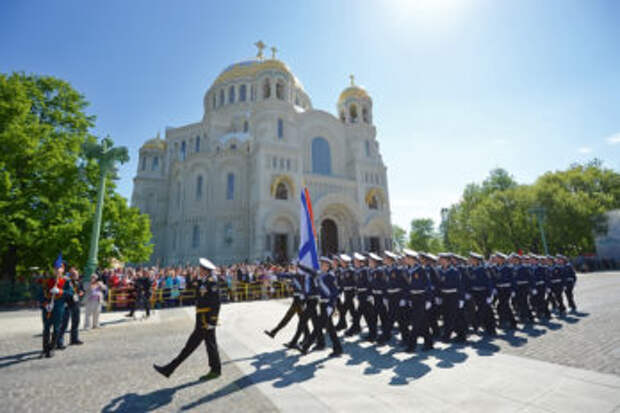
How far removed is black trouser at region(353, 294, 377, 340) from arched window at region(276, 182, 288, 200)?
2243 cm

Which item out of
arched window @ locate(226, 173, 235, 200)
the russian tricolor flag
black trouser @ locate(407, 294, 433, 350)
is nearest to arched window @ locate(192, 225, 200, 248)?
arched window @ locate(226, 173, 235, 200)

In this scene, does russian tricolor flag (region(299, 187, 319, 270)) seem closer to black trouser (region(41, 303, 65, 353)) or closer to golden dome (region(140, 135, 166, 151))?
black trouser (region(41, 303, 65, 353))

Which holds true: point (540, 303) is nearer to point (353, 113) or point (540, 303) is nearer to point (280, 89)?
point (280, 89)

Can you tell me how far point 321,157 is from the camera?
111ft

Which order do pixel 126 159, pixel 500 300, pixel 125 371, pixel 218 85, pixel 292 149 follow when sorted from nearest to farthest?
pixel 125 371 < pixel 500 300 < pixel 126 159 < pixel 292 149 < pixel 218 85

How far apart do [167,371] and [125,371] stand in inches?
55.4

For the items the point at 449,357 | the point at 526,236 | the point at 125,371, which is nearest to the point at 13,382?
the point at 125,371

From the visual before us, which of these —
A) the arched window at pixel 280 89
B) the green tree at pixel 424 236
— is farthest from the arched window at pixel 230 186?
the green tree at pixel 424 236

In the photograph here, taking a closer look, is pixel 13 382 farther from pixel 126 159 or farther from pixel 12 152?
pixel 12 152

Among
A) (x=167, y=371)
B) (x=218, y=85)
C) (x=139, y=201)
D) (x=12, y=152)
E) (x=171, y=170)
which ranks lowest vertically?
(x=167, y=371)

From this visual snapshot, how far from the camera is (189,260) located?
2983cm

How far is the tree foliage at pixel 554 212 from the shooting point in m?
31.3

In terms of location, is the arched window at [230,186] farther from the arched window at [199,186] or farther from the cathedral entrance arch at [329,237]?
the cathedral entrance arch at [329,237]

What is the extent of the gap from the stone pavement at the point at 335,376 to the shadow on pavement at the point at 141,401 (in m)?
0.02
